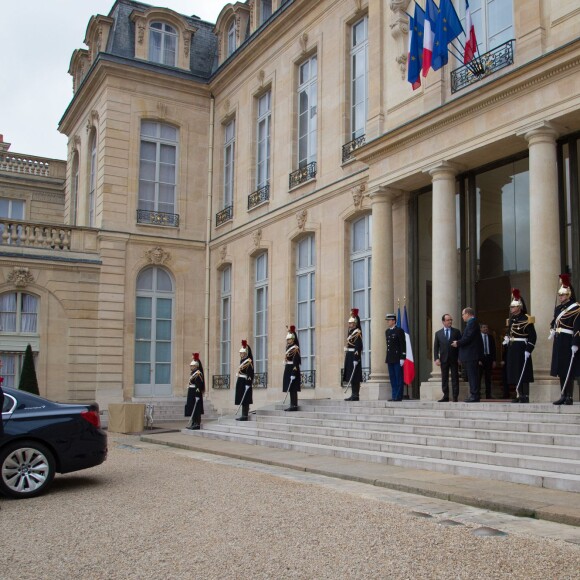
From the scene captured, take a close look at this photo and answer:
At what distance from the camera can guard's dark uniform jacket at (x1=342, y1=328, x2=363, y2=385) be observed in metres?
13.1

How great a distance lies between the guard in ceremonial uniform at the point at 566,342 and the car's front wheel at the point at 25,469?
19.4 feet

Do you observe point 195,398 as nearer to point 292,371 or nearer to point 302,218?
point 292,371

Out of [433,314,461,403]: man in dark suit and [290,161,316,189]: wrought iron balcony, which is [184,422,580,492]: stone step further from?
[290,161,316,189]: wrought iron balcony

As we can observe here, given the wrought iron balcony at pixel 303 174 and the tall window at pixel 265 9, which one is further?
the tall window at pixel 265 9

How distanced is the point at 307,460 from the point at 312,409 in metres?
4.22

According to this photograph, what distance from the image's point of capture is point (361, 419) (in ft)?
37.9

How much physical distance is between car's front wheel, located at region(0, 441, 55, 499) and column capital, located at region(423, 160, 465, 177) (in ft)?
25.6

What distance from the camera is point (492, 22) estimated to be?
12.2 metres

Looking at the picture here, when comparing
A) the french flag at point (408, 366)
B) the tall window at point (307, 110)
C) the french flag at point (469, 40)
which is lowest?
the french flag at point (408, 366)

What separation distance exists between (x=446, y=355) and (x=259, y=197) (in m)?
9.85

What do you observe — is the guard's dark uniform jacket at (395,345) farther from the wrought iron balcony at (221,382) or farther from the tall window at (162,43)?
the tall window at (162,43)

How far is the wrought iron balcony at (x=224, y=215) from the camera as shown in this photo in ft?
70.7

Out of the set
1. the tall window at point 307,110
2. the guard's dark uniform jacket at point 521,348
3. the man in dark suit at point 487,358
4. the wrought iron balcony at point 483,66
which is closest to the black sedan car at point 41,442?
the guard's dark uniform jacket at point 521,348

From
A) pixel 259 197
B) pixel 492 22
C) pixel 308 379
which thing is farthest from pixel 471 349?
pixel 259 197
